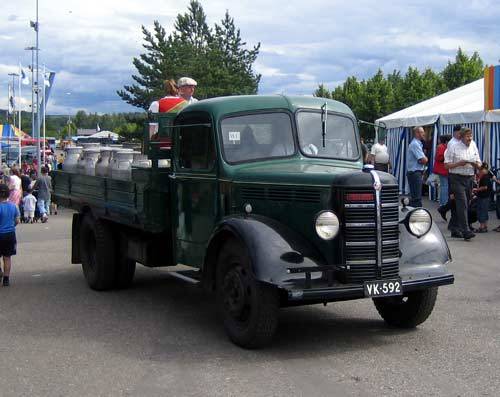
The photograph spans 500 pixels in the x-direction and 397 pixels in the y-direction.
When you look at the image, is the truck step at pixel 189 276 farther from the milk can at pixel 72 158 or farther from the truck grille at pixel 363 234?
the milk can at pixel 72 158

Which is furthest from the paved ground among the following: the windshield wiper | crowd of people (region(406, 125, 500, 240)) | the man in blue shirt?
the man in blue shirt

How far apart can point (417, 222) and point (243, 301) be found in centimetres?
175

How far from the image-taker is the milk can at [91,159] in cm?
989

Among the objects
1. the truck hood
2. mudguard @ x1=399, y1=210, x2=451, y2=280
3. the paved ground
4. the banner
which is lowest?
the paved ground

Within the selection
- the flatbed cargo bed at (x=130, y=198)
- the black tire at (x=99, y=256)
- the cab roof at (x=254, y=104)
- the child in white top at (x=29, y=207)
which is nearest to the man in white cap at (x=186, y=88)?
the flatbed cargo bed at (x=130, y=198)

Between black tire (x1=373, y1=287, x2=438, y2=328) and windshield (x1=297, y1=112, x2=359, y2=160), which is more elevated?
windshield (x1=297, y1=112, x2=359, y2=160)

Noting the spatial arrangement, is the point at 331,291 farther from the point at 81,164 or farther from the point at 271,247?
the point at 81,164

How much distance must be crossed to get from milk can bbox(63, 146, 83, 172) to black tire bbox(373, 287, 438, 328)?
5403 millimetres

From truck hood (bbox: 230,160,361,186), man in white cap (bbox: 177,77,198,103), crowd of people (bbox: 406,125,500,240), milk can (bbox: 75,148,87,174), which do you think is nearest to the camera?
truck hood (bbox: 230,160,361,186)

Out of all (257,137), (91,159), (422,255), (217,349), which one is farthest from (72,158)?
(422,255)

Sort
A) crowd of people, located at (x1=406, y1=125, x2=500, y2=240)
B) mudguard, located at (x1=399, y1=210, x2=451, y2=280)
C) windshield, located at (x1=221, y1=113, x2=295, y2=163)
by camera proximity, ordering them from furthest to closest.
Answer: crowd of people, located at (x1=406, y1=125, x2=500, y2=240) < windshield, located at (x1=221, y1=113, x2=295, y2=163) < mudguard, located at (x1=399, y1=210, x2=451, y2=280)

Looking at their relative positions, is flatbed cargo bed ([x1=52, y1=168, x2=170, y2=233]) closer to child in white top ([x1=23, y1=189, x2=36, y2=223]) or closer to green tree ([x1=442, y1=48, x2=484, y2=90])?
child in white top ([x1=23, y1=189, x2=36, y2=223])

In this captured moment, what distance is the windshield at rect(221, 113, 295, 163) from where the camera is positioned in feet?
22.7

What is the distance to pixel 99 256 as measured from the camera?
9.02 m
